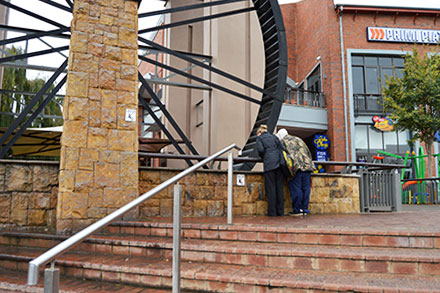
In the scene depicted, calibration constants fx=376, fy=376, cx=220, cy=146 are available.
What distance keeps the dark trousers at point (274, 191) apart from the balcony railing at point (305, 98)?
12811 millimetres

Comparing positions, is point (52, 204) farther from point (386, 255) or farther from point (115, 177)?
point (386, 255)

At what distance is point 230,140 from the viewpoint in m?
10.3

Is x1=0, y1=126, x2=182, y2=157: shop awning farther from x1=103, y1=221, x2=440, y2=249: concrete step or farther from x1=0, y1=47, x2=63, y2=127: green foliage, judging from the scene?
x1=103, y1=221, x2=440, y2=249: concrete step

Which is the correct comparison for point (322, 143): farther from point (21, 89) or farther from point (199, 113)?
point (21, 89)

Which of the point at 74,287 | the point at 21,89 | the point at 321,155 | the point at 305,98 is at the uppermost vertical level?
the point at 21,89

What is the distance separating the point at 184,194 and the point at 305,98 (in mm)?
14038

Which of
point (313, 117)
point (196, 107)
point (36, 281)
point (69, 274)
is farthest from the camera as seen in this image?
Result: point (313, 117)

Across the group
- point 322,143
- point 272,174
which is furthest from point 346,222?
point 322,143

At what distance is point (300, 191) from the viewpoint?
6.18 metres

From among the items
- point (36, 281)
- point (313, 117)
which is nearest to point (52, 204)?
point (36, 281)

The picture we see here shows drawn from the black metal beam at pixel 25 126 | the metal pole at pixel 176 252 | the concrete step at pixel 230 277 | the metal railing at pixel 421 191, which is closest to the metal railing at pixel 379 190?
the concrete step at pixel 230 277

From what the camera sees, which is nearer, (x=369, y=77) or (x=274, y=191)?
(x=274, y=191)

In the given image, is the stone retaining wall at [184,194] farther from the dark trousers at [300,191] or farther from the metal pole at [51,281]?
the metal pole at [51,281]

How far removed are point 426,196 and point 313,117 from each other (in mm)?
6454
